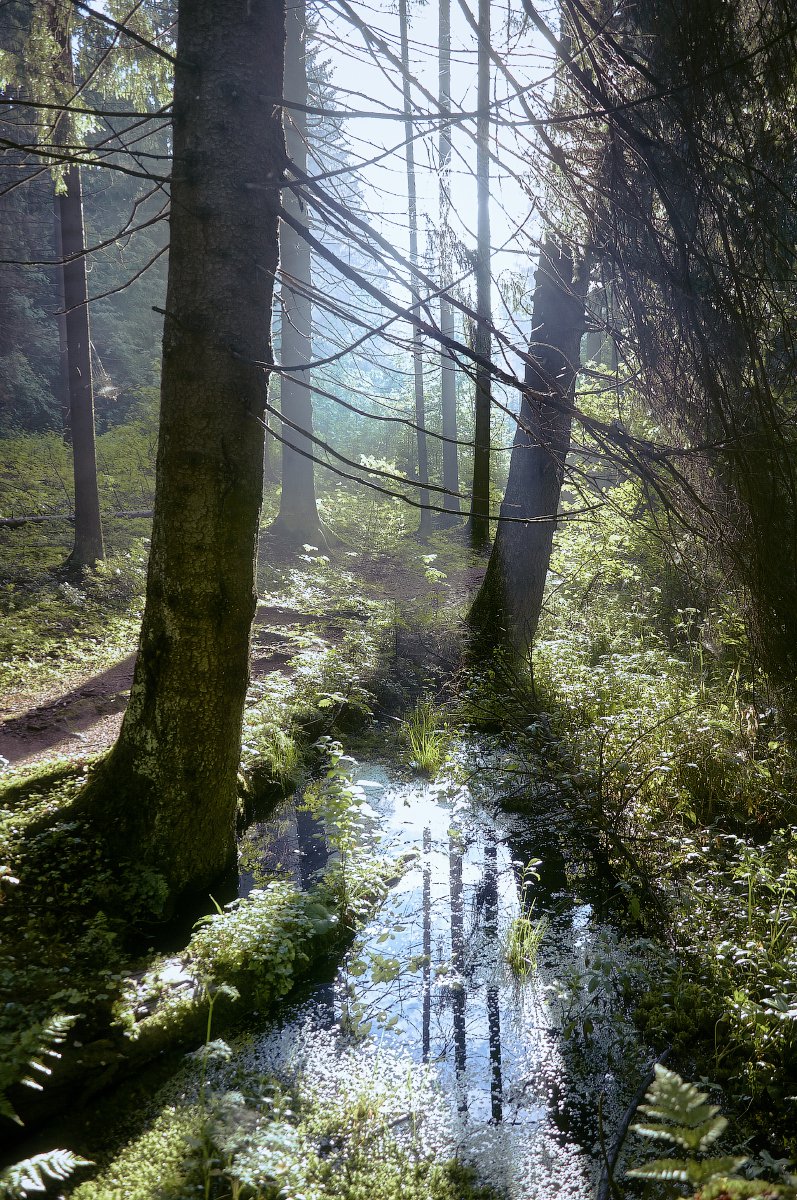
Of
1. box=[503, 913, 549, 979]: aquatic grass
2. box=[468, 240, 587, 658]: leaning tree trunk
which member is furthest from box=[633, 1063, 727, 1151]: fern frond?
box=[468, 240, 587, 658]: leaning tree trunk

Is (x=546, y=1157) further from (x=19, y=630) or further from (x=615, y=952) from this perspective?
(x=19, y=630)

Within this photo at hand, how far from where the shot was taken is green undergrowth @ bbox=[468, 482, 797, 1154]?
3.31 metres

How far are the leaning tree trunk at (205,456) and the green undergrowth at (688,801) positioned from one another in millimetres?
2073

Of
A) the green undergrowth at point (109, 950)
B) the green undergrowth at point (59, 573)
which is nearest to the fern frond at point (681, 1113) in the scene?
the green undergrowth at point (109, 950)

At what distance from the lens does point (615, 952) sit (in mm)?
4023

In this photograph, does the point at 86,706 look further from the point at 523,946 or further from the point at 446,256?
the point at 446,256

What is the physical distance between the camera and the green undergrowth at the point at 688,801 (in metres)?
3.31

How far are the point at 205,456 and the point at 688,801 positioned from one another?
13.7ft

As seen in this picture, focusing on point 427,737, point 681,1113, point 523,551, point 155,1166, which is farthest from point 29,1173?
point 523,551

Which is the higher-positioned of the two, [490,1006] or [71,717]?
[71,717]

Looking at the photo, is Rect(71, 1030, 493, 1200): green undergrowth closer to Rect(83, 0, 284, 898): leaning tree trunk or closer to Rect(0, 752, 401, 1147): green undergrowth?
Rect(0, 752, 401, 1147): green undergrowth

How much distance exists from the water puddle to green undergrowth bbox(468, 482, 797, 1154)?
321 mm

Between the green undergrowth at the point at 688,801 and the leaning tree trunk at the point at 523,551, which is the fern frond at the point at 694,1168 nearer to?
the green undergrowth at the point at 688,801

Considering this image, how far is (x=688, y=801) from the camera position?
16.9 feet
